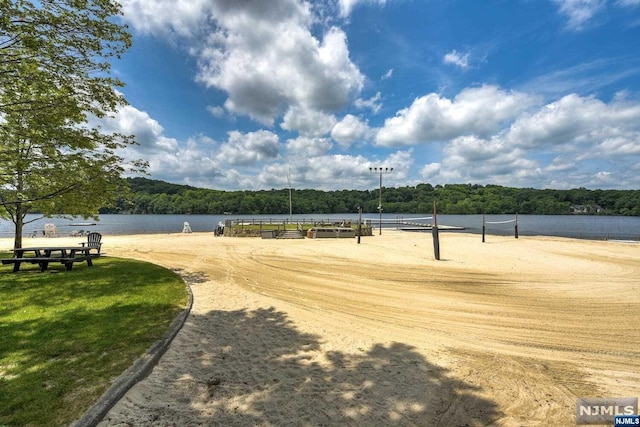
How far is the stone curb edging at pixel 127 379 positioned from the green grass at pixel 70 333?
0.29 feet

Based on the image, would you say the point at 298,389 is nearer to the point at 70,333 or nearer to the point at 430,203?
the point at 70,333

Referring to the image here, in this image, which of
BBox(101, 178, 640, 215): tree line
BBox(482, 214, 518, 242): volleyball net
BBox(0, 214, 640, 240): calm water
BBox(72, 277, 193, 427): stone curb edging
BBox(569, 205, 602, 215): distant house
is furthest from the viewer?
BBox(569, 205, 602, 215): distant house

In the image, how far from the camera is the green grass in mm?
3377

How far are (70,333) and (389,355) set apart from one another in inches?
214

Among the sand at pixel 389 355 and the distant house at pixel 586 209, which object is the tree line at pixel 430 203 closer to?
the distant house at pixel 586 209

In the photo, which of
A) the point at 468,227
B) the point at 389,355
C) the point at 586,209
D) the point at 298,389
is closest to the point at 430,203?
the point at 586,209

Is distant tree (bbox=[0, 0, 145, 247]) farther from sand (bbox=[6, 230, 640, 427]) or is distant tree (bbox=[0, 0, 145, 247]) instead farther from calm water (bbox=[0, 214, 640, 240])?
calm water (bbox=[0, 214, 640, 240])

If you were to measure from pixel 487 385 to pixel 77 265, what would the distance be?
1414cm

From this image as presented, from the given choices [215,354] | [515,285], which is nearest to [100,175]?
[215,354]

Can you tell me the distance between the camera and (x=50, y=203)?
10.9 meters

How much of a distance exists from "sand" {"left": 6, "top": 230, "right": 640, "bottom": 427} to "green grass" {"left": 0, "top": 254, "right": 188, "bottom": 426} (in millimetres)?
498

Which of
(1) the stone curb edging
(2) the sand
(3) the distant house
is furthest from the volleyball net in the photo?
(3) the distant house

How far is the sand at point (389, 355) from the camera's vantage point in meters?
3.61

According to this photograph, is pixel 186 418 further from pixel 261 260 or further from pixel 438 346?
pixel 261 260
